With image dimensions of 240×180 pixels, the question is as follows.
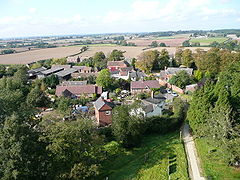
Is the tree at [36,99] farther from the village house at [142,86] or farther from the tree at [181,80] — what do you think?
the tree at [181,80]

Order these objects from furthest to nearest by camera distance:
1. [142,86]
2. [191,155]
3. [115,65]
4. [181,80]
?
[115,65] < [181,80] < [142,86] < [191,155]

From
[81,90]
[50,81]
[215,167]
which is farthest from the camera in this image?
[50,81]

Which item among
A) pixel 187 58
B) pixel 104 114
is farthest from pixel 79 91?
pixel 187 58

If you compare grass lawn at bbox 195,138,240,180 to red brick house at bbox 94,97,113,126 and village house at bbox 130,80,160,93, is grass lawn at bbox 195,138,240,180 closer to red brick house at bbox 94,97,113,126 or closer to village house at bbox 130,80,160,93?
red brick house at bbox 94,97,113,126

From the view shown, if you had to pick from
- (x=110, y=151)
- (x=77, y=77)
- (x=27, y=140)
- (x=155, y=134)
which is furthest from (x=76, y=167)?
(x=77, y=77)

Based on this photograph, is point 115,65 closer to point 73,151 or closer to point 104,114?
point 104,114

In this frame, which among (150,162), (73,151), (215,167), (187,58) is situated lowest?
(150,162)

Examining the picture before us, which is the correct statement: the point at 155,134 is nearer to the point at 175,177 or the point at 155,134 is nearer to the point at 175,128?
the point at 175,128
